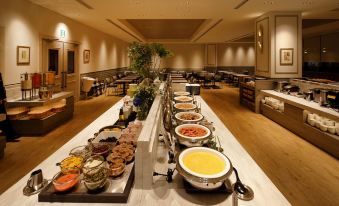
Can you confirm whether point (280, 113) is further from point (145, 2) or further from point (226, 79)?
point (226, 79)

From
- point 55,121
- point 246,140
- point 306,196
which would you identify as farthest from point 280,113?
point 55,121

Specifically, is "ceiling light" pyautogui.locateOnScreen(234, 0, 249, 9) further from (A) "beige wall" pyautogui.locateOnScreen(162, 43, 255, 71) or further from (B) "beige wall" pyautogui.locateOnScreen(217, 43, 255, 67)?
(B) "beige wall" pyautogui.locateOnScreen(217, 43, 255, 67)

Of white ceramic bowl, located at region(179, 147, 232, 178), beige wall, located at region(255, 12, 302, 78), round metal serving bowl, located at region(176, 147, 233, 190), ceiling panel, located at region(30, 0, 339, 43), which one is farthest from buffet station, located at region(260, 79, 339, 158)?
round metal serving bowl, located at region(176, 147, 233, 190)


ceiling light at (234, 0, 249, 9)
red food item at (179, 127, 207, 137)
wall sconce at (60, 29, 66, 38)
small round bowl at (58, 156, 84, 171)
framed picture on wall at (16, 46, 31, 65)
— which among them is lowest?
small round bowl at (58, 156, 84, 171)

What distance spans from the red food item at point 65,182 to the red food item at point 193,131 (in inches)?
32.9

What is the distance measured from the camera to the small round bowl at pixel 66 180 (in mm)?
1108

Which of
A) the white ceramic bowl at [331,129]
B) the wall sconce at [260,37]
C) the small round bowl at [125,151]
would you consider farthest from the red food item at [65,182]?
the wall sconce at [260,37]

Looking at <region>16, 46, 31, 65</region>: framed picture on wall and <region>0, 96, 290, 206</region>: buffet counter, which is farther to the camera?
<region>16, 46, 31, 65</region>: framed picture on wall

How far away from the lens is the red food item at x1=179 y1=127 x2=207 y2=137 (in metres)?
1.70

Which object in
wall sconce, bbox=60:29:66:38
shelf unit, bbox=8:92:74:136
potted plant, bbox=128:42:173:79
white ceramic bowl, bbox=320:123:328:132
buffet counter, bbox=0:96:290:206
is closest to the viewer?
buffet counter, bbox=0:96:290:206

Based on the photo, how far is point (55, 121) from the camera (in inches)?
195

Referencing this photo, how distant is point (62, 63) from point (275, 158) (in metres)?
6.41

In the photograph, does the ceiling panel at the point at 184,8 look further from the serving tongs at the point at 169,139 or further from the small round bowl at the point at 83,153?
the small round bowl at the point at 83,153

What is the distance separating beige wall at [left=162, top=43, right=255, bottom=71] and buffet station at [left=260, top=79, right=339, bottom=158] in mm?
10604
